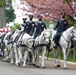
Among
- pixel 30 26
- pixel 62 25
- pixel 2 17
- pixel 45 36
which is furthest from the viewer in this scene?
→ pixel 2 17

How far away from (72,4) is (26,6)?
4.20m

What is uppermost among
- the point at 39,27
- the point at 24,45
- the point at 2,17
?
the point at 2,17

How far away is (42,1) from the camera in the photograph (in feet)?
96.8

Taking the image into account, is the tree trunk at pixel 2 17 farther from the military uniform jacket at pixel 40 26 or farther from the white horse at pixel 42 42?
the military uniform jacket at pixel 40 26

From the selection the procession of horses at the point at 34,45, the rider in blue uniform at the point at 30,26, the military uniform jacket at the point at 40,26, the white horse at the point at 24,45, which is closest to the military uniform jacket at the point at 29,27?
the rider in blue uniform at the point at 30,26

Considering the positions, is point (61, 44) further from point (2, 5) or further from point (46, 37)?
point (2, 5)

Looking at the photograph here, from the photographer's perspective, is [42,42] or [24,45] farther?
[24,45]

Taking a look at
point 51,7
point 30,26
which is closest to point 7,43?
point 30,26

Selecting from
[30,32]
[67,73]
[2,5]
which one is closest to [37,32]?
[30,32]

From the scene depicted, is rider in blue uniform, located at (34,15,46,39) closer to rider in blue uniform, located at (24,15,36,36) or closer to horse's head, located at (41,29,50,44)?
rider in blue uniform, located at (24,15,36,36)

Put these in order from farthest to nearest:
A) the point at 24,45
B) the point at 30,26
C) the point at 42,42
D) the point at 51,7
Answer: the point at 51,7 < the point at 30,26 < the point at 24,45 < the point at 42,42

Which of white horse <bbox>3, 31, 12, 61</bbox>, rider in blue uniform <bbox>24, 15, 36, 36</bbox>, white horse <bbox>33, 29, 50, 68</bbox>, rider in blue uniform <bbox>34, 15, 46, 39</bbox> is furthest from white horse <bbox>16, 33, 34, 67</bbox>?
white horse <bbox>3, 31, 12, 61</bbox>

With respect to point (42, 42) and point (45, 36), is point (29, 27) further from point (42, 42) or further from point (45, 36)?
point (45, 36)

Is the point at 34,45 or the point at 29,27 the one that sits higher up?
the point at 29,27
